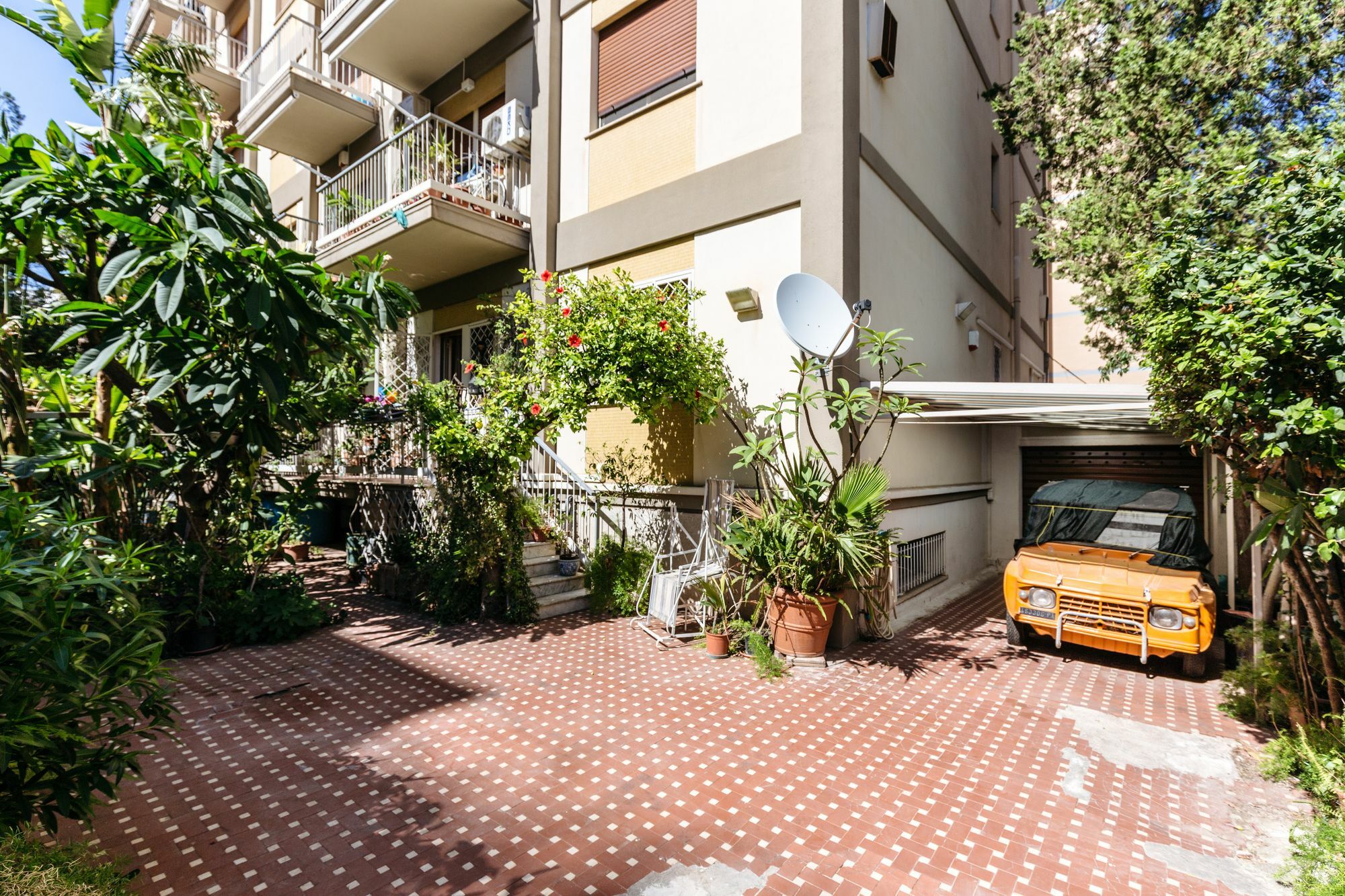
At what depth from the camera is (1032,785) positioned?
4109 mm

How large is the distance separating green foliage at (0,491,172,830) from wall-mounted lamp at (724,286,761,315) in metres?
6.03

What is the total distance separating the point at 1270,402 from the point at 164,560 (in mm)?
9396

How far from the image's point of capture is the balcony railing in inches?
514

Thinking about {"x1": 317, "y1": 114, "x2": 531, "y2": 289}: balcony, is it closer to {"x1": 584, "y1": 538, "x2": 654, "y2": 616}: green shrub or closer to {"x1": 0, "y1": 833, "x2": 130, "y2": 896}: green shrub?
{"x1": 584, "y1": 538, "x2": 654, "y2": 616}: green shrub

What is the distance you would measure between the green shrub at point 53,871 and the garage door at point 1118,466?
12.9 meters

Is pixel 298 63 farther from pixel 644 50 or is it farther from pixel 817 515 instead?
pixel 817 515

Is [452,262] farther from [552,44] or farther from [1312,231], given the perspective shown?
[1312,231]

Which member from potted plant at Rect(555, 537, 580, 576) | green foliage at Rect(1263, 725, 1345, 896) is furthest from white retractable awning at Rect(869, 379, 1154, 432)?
potted plant at Rect(555, 537, 580, 576)

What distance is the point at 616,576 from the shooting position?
8.40 metres

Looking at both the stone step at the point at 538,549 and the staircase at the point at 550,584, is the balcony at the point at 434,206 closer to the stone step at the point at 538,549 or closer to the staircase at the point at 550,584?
the stone step at the point at 538,549

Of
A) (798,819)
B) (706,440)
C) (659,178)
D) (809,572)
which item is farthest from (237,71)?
(798,819)

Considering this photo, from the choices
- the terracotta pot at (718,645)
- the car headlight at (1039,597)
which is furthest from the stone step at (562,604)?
the car headlight at (1039,597)

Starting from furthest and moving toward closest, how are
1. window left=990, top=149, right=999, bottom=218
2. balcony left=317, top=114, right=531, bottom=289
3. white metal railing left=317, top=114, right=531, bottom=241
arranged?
window left=990, top=149, right=999, bottom=218 → white metal railing left=317, top=114, right=531, bottom=241 → balcony left=317, top=114, right=531, bottom=289

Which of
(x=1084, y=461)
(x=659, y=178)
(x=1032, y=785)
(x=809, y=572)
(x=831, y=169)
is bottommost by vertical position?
(x=1032, y=785)
